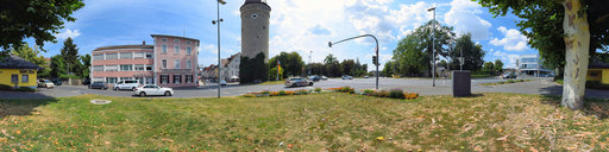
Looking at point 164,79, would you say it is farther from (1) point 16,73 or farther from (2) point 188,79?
(1) point 16,73

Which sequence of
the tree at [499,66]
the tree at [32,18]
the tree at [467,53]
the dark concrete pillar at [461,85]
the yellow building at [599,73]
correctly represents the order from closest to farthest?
the tree at [32,18]
the dark concrete pillar at [461,85]
the yellow building at [599,73]
the tree at [467,53]
the tree at [499,66]

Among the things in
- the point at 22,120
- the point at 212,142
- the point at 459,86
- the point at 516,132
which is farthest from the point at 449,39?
the point at 22,120

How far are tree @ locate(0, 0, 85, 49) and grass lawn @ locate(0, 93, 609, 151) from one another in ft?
10.6

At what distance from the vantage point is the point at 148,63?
4356cm

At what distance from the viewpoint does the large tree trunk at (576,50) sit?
732cm

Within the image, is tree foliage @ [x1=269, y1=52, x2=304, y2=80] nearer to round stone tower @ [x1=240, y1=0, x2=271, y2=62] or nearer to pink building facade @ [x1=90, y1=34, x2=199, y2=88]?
round stone tower @ [x1=240, y1=0, x2=271, y2=62]

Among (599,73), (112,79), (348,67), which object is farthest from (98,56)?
(348,67)

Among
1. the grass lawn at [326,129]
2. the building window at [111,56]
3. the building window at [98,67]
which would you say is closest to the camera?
the grass lawn at [326,129]

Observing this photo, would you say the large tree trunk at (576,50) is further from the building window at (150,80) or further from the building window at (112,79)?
the building window at (112,79)

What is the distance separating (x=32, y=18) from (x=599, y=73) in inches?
1555

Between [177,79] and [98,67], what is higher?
[98,67]

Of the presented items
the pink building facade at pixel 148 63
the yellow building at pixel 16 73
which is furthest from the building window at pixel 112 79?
the yellow building at pixel 16 73

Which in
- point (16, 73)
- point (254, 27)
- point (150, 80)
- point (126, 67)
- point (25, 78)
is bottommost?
point (150, 80)

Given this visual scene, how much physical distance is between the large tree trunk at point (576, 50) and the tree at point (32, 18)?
2016 centimetres
